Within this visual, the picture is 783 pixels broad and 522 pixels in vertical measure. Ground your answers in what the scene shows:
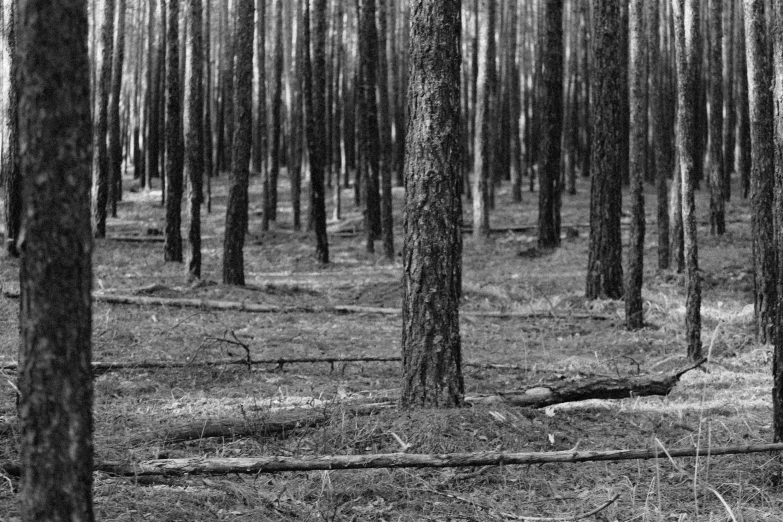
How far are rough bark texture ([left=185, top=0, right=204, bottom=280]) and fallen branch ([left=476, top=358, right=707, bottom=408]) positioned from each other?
849 cm

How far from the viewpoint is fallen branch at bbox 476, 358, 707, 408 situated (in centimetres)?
554

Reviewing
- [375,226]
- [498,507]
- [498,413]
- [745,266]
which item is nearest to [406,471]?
[498,507]

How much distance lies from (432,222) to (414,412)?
45.8 inches

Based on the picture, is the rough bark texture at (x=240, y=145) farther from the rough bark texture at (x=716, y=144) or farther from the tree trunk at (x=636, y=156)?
the rough bark texture at (x=716, y=144)

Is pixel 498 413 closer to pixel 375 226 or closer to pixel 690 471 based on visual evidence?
pixel 690 471

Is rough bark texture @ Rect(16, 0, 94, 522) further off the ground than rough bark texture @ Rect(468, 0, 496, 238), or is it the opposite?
rough bark texture @ Rect(468, 0, 496, 238)

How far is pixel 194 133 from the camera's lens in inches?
515


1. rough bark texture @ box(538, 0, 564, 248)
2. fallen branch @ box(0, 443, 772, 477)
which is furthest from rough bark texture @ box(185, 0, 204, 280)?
fallen branch @ box(0, 443, 772, 477)

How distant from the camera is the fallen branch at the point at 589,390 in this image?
554cm

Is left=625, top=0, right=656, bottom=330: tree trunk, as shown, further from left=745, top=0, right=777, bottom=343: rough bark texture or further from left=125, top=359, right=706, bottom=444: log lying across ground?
left=125, top=359, right=706, bottom=444: log lying across ground

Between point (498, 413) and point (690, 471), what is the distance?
1140 millimetres

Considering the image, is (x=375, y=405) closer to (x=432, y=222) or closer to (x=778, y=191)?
(x=432, y=222)

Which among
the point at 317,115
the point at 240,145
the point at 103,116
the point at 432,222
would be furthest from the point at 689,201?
the point at 103,116

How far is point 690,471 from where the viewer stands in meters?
4.61
